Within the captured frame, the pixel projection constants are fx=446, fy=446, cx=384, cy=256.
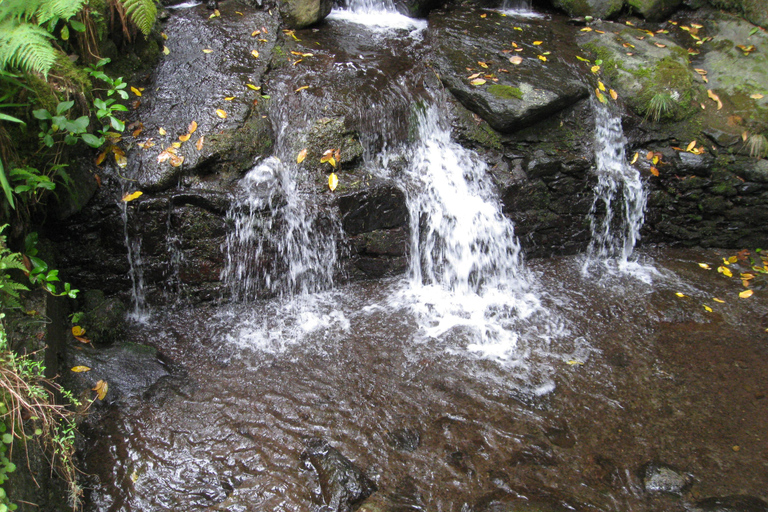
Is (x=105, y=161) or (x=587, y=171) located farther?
(x=587, y=171)

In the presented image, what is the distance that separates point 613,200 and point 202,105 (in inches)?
195

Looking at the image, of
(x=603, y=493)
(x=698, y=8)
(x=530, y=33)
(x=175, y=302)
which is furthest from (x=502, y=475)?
(x=698, y=8)

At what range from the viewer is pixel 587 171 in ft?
17.8

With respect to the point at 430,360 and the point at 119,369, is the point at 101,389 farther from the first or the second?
the point at 430,360

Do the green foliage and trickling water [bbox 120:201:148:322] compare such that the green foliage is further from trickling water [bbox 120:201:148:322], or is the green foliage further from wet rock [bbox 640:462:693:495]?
wet rock [bbox 640:462:693:495]

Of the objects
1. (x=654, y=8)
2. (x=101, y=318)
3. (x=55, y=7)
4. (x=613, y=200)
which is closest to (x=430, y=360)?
(x=101, y=318)

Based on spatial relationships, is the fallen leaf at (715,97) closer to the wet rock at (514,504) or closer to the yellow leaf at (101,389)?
the wet rock at (514,504)

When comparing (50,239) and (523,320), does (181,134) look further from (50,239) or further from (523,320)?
(523,320)

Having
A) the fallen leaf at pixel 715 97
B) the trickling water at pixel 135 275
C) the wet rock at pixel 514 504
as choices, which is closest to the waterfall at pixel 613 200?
the fallen leaf at pixel 715 97

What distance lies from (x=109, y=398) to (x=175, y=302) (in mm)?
1225

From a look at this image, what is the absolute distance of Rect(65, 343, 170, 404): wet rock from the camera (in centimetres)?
344

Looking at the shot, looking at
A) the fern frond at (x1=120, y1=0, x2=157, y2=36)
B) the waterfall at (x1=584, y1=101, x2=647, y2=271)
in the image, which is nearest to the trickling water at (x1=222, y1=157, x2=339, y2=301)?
the fern frond at (x1=120, y1=0, x2=157, y2=36)

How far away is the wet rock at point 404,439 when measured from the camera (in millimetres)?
3262

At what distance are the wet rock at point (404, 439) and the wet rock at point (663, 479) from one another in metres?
1.58
